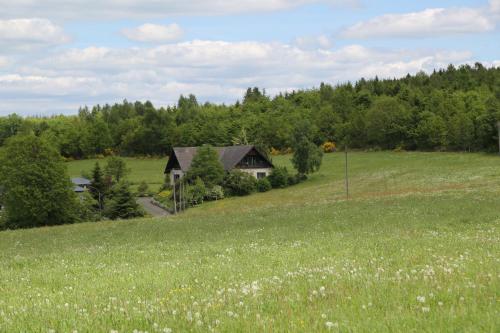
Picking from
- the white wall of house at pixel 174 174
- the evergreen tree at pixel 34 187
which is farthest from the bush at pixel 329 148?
the evergreen tree at pixel 34 187

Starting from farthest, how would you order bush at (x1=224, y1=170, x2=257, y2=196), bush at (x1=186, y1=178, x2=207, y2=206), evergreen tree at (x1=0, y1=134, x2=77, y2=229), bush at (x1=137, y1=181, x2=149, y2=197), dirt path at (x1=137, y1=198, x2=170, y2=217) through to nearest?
bush at (x1=137, y1=181, x2=149, y2=197)
bush at (x1=224, y1=170, x2=257, y2=196)
bush at (x1=186, y1=178, x2=207, y2=206)
dirt path at (x1=137, y1=198, x2=170, y2=217)
evergreen tree at (x1=0, y1=134, x2=77, y2=229)

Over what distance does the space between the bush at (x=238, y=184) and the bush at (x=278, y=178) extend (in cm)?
388

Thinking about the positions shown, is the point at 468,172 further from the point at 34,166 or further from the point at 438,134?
the point at 34,166

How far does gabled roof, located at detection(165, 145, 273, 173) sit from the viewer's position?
119 meters

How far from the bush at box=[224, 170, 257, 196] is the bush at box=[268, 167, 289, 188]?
3.88 meters

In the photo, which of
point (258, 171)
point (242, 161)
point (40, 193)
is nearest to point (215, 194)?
point (242, 161)

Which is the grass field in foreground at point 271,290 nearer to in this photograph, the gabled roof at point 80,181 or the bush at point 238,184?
the bush at point 238,184

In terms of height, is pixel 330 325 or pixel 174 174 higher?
pixel 330 325

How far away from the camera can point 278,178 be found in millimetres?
108750

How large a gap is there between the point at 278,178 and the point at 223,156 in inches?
789

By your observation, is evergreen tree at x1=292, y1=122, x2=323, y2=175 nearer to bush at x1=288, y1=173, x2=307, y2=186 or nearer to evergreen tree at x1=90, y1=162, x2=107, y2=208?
bush at x1=288, y1=173, x2=307, y2=186

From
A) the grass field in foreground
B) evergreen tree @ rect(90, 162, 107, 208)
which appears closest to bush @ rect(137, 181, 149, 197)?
evergreen tree @ rect(90, 162, 107, 208)

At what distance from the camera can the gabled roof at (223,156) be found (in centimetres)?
11875

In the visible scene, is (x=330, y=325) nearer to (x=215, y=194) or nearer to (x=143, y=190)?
(x=215, y=194)
